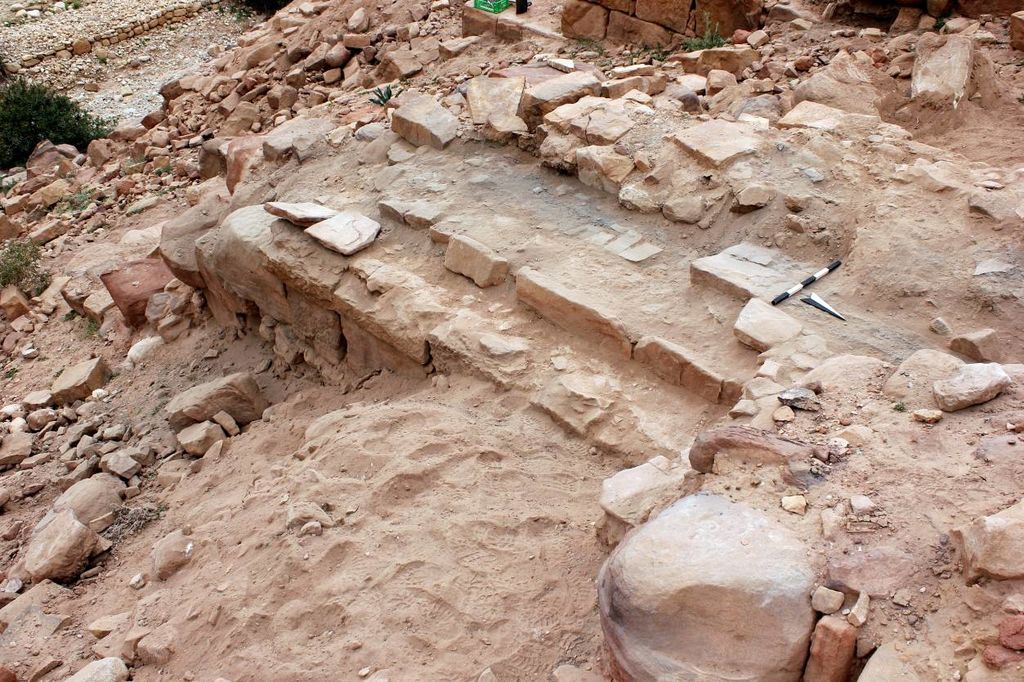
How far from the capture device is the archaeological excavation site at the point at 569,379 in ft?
8.00

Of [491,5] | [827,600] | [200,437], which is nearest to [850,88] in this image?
[491,5]

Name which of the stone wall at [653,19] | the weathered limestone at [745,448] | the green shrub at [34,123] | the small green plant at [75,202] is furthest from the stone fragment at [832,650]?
the green shrub at [34,123]

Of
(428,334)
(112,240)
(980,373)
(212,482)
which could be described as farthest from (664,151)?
(112,240)

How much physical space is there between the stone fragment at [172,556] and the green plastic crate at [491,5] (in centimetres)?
651

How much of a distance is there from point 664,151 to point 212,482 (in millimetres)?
3196

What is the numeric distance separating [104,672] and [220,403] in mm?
2347

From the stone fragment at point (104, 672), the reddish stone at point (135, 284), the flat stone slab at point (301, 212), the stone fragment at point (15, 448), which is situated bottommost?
the stone fragment at point (15, 448)

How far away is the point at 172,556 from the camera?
398 cm

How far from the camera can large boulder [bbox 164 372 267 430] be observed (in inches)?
217

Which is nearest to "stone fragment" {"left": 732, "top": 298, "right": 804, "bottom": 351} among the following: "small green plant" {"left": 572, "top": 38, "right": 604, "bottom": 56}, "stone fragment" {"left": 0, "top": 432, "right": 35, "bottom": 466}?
"small green plant" {"left": 572, "top": 38, "right": 604, "bottom": 56}

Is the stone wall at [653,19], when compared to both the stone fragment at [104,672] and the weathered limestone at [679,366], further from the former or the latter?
the stone fragment at [104,672]

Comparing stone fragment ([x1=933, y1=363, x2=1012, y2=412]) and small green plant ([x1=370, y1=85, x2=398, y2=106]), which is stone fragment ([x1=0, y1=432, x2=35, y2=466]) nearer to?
small green plant ([x1=370, y1=85, x2=398, y2=106])

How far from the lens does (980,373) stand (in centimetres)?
279

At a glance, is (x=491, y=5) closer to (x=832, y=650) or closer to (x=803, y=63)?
(x=803, y=63)
